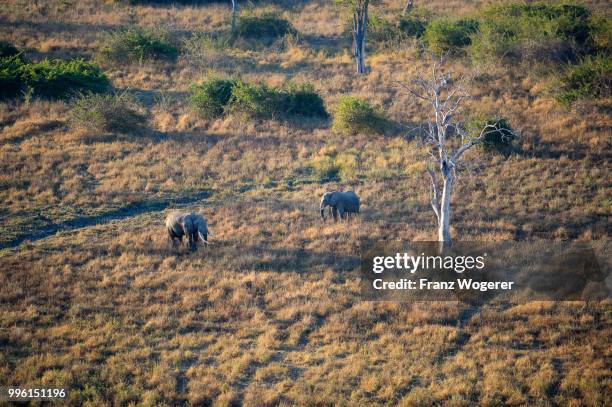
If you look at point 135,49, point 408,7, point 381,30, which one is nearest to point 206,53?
point 135,49

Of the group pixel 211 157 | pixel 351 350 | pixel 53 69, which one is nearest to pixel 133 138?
pixel 211 157

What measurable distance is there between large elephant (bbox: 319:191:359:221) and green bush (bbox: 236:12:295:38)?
24.2 metres

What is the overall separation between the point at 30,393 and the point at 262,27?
113 feet

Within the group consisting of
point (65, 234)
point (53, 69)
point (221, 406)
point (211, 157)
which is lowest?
point (221, 406)

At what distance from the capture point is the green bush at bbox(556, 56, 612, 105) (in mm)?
26828

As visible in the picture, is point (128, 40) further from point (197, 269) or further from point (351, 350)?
point (351, 350)

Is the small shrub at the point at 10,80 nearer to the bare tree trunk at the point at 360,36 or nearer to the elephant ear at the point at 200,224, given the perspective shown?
the bare tree trunk at the point at 360,36

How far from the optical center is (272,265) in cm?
1609

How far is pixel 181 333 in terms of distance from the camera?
42.4 ft

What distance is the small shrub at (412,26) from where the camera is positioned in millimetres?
37528

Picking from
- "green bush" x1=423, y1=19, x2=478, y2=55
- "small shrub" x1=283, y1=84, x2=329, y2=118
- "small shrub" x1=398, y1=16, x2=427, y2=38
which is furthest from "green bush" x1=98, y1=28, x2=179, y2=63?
"green bush" x1=423, y1=19, x2=478, y2=55

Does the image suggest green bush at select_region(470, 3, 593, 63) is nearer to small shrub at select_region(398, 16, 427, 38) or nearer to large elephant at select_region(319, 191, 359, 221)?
small shrub at select_region(398, 16, 427, 38)

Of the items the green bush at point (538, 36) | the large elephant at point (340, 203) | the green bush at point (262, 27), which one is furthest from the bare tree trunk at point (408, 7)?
the large elephant at point (340, 203)

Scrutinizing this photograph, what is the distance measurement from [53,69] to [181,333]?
23.9 metres
